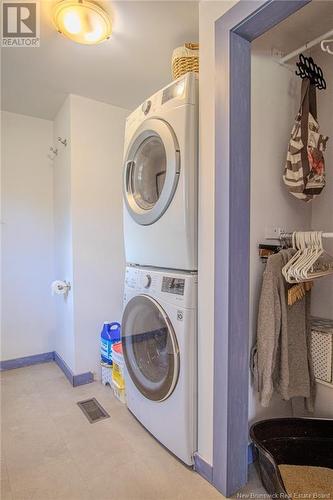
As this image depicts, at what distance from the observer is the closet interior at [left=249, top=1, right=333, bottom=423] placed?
4.42 ft

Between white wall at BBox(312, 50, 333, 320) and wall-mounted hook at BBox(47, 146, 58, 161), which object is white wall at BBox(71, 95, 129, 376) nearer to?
wall-mounted hook at BBox(47, 146, 58, 161)

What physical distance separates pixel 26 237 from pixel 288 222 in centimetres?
223

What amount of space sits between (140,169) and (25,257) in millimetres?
1584

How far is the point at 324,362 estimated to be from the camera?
1441 millimetres

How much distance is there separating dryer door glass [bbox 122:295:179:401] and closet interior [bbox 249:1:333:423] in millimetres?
415

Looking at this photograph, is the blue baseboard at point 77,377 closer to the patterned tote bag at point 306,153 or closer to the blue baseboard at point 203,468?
the blue baseboard at point 203,468

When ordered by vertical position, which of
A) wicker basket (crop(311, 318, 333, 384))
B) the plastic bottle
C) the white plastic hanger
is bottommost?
the plastic bottle

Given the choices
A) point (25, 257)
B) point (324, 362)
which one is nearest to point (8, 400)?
point (25, 257)

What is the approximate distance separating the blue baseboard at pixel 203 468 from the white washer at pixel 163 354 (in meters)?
0.03

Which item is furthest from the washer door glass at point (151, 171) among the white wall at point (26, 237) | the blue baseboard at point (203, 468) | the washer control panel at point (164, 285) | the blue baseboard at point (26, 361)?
the blue baseboard at point (26, 361)

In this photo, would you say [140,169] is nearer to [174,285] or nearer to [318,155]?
[174,285]

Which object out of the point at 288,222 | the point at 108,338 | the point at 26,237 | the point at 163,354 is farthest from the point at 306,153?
the point at 26,237

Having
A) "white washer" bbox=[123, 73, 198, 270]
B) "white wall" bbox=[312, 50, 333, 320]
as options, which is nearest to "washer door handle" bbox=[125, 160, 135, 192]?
"white washer" bbox=[123, 73, 198, 270]

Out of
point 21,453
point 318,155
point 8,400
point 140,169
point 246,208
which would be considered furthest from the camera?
point 8,400
